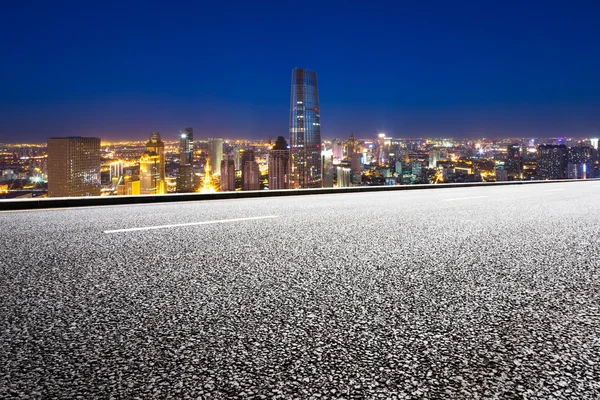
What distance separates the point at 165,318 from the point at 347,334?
0.95m

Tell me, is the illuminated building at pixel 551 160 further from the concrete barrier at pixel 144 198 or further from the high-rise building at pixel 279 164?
the concrete barrier at pixel 144 198

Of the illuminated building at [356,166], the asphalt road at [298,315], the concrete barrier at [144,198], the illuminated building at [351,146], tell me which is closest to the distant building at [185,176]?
the concrete barrier at [144,198]

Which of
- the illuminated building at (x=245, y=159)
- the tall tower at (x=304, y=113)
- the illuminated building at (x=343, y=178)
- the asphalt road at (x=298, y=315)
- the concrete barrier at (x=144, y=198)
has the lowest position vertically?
the asphalt road at (x=298, y=315)

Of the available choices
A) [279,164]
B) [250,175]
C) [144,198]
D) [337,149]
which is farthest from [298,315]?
[337,149]

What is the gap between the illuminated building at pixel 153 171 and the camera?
10500 mm

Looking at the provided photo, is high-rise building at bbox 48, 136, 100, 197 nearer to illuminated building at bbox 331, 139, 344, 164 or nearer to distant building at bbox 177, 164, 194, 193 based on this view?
distant building at bbox 177, 164, 194, 193

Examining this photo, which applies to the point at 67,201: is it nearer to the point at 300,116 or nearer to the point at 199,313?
the point at 199,313

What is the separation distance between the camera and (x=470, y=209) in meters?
7.76

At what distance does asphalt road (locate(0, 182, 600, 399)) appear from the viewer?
1698 mm

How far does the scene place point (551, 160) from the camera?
3259 centimetres

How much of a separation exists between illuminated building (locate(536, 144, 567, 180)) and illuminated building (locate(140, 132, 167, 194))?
22.4 metres

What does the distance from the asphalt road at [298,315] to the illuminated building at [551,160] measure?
27.6 meters

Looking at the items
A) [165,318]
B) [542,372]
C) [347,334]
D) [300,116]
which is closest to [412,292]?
[347,334]

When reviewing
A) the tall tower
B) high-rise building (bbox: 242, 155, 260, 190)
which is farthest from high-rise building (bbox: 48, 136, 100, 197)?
the tall tower
